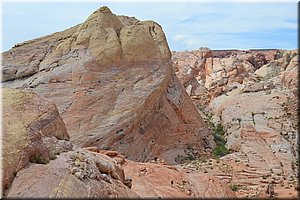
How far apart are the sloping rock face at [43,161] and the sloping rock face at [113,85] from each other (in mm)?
9469

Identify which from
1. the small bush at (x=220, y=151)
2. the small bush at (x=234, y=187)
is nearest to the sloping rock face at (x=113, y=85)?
the small bush at (x=220, y=151)

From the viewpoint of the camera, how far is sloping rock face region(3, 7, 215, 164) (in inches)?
763

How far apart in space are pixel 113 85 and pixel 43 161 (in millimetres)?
12648

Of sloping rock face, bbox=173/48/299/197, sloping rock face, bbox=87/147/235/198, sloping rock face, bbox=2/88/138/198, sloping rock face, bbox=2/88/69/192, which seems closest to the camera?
sloping rock face, bbox=2/88/138/198

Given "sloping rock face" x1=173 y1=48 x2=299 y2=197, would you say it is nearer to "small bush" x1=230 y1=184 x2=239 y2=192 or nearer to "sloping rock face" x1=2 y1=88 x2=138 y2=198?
"small bush" x1=230 y1=184 x2=239 y2=192

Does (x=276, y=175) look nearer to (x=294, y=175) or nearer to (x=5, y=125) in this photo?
(x=294, y=175)

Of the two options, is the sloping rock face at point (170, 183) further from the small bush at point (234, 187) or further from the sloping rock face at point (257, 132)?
the sloping rock face at point (257, 132)

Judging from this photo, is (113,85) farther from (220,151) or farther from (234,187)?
(234,187)

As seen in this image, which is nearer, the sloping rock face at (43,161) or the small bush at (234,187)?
the sloping rock face at (43,161)

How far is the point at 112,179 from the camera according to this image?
336 inches

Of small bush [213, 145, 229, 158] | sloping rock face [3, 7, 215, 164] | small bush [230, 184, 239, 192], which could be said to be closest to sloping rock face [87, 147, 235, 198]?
small bush [230, 184, 239, 192]

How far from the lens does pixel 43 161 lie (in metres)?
Result: 7.66

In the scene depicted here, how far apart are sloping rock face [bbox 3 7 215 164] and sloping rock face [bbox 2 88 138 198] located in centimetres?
947

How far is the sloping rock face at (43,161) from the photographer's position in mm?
6758
